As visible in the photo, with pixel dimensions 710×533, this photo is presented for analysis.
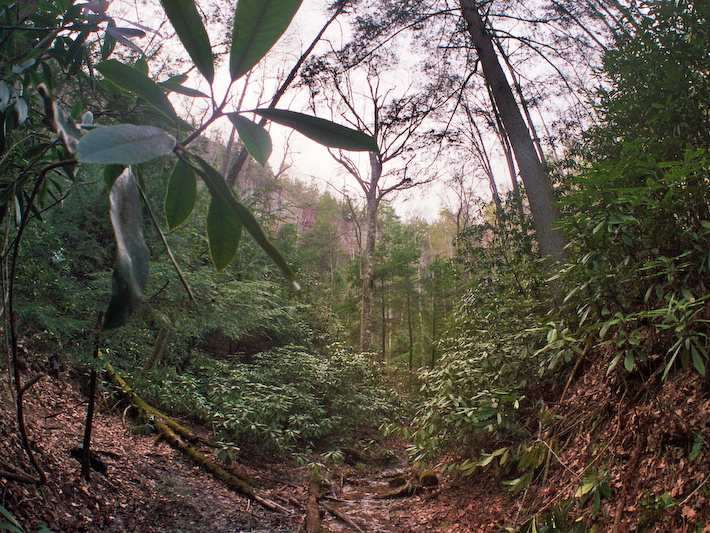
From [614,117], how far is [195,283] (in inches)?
158

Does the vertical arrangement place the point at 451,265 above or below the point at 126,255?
above

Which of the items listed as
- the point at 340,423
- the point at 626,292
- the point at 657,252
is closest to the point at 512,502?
the point at 626,292

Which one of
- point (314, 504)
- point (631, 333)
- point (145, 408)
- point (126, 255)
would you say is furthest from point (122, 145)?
point (145, 408)

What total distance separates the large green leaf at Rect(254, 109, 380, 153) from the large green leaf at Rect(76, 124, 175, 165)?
0.15m

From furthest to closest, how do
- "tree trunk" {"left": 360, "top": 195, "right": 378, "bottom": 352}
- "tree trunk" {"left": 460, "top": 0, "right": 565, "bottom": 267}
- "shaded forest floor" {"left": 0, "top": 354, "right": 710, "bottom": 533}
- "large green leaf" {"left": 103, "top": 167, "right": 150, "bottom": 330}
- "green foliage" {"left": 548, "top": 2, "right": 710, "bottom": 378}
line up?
1. "tree trunk" {"left": 360, "top": 195, "right": 378, "bottom": 352}
2. "tree trunk" {"left": 460, "top": 0, "right": 565, "bottom": 267}
3. "green foliage" {"left": 548, "top": 2, "right": 710, "bottom": 378}
4. "shaded forest floor" {"left": 0, "top": 354, "right": 710, "bottom": 533}
5. "large green leaf" {"left": 103, "top": 167, "right": 150, "bottom": 330}

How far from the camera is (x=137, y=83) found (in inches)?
19.8

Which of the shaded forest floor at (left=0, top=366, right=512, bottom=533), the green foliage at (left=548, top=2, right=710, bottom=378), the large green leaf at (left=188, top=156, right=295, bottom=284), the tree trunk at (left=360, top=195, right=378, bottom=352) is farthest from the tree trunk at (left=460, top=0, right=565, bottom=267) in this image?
the tree trunk at (left=360, top=195, right=378, bottom=352)

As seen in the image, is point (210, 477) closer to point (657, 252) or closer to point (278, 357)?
point (278, 357)

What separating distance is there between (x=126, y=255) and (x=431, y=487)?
15.3 ft

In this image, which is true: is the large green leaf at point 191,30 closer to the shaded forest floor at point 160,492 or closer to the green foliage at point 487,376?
the shaded forest floor at point 160,492

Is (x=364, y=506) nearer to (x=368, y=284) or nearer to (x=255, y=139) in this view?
(x=255, y=139)

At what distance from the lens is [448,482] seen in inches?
156

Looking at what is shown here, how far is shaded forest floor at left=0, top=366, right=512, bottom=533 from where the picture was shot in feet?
7.55

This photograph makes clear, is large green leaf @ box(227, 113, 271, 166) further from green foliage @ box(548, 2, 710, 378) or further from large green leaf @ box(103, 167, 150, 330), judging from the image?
green foliage @ box(548, 2, 710, 378)
